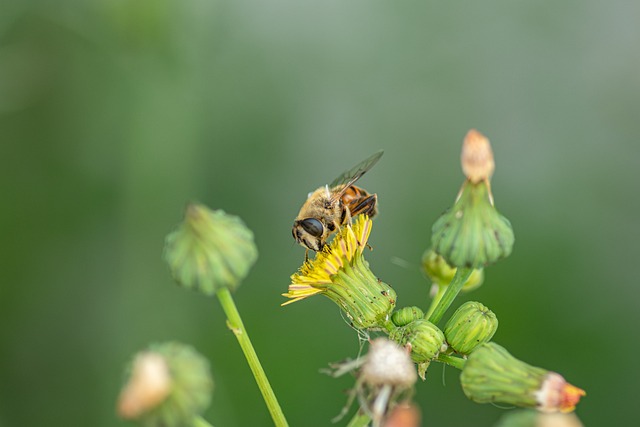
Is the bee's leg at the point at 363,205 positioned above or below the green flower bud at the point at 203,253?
above

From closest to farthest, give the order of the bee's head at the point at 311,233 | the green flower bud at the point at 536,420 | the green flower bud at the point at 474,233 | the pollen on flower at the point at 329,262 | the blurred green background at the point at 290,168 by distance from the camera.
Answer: the green flower bud at the point at 536,420
the green flower bud at the point at 474,233
the pollen on flower at the point at 329,262
the bee's head at the point at 311,233
the blurred green background at the point at 290,168

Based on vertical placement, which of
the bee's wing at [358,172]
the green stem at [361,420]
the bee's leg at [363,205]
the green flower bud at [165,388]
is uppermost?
the bee's wing at [358,172]

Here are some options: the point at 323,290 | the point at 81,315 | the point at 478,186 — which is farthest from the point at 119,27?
the point at 478,186

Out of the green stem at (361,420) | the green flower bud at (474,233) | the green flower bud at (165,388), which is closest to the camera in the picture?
the green flower bud at (165,388)

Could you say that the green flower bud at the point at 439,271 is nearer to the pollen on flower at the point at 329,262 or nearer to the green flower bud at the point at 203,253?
the pollen on flower at the point at 329,262

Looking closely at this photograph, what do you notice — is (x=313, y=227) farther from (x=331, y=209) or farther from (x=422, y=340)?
(x=422, y=340)

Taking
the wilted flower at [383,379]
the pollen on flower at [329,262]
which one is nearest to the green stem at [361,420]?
the wilted flower at [383,379]

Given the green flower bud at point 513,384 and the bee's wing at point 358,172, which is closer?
the green flower bud at point 513,384
